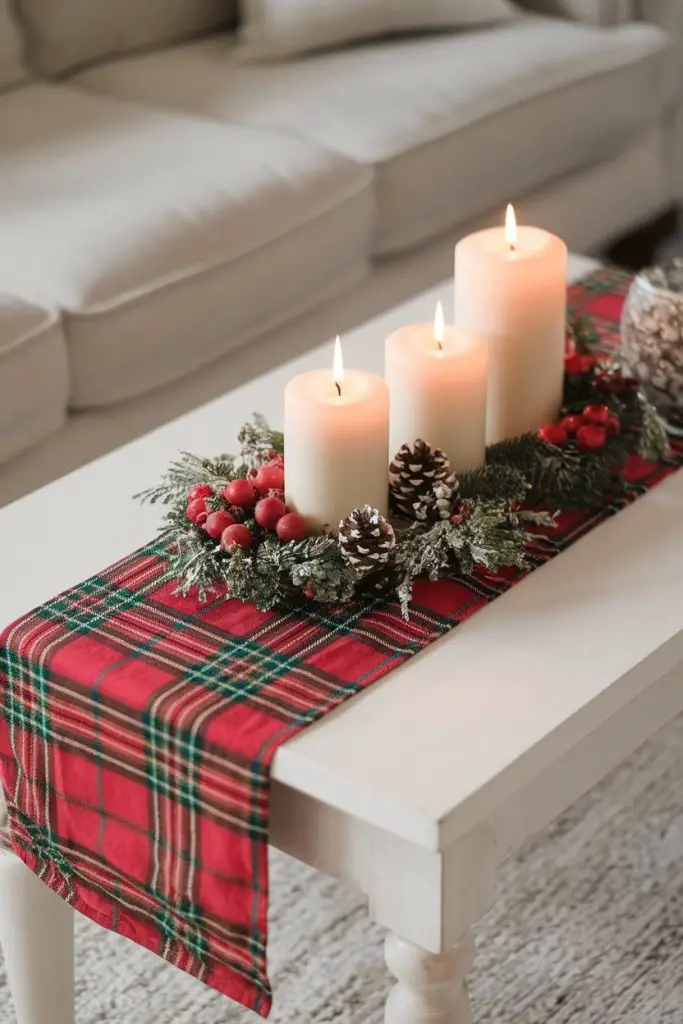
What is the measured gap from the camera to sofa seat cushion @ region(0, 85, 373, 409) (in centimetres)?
162

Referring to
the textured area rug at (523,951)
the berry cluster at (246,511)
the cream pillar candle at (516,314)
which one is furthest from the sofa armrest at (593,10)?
the berry cluster at (246,511)

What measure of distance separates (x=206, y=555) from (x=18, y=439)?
0.64 metres

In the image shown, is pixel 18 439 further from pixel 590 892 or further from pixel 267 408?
pixel 590 892

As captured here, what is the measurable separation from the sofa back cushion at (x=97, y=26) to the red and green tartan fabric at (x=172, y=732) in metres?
1.41

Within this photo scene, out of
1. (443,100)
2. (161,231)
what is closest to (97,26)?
(443,100)

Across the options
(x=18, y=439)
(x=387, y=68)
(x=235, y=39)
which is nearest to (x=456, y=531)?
(x=18, y=439)

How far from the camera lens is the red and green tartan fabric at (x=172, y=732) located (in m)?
0.88

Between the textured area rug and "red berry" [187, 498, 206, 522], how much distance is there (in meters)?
0.44

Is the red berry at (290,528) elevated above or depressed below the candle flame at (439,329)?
below

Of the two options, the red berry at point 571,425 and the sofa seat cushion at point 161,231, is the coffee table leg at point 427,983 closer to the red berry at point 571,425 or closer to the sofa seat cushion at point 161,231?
the red berry at point 571,425

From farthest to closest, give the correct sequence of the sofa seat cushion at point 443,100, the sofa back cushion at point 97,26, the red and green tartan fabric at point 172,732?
1. the sofa back cushion at point 97,26
2. the sofa seat cushion at point 443,100
3. the red and green tartan fabric at point 172,732

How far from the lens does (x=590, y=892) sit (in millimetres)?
1304

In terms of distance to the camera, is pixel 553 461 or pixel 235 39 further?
pixel 235 39

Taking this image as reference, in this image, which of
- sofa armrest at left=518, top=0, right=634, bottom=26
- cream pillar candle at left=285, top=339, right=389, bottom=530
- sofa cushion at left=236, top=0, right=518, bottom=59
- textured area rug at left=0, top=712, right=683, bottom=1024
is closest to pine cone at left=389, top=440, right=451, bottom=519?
cream pillar candle at left=285, top=339, right=389, bottom=530
